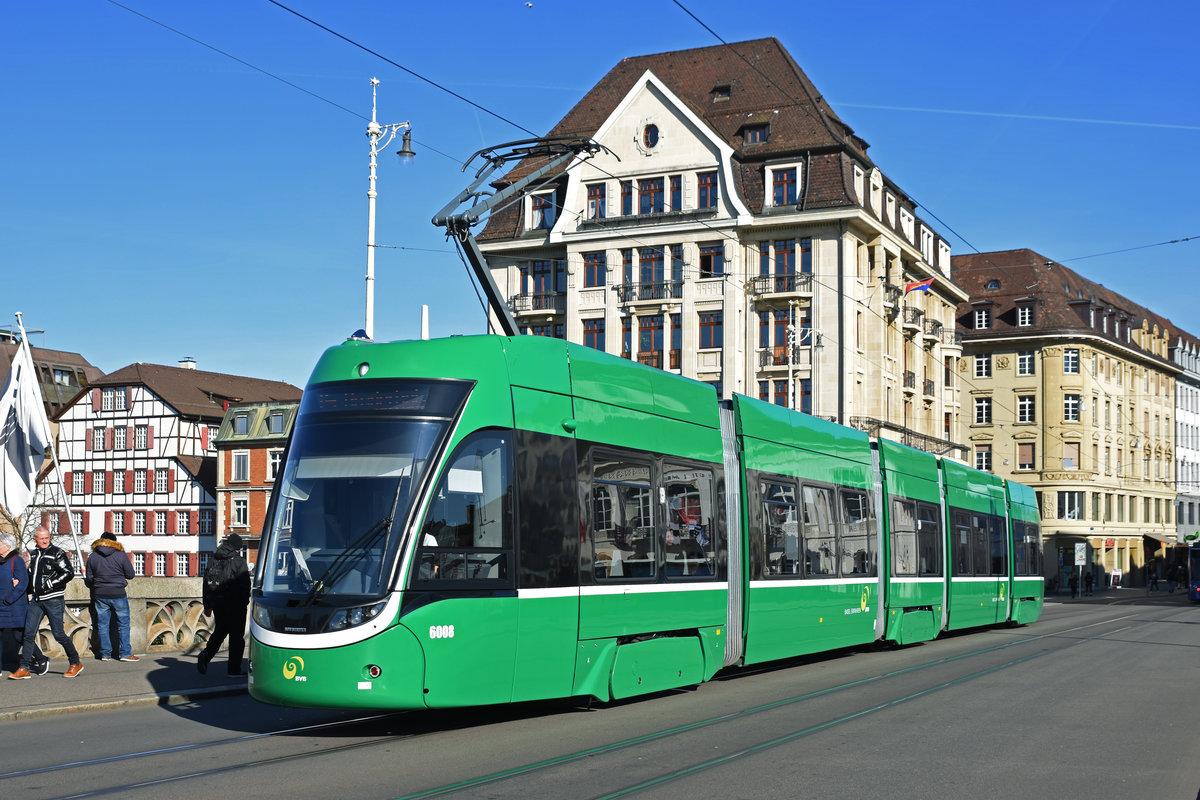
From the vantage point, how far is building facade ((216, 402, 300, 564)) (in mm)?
80500

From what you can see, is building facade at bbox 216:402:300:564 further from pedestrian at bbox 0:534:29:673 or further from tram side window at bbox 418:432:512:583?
tram side window at bbox 418:432:512:583

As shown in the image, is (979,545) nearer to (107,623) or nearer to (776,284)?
(107,623)

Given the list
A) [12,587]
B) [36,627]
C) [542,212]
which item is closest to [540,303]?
[542,212]

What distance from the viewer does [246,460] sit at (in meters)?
81.5

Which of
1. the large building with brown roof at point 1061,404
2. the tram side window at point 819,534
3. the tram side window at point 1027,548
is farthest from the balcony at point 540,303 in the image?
the tram side window at point 819,534

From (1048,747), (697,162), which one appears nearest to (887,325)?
(697,162)

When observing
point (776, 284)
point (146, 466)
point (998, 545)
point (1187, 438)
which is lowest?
point (998, 545)

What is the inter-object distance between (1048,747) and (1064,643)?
52.2 ft

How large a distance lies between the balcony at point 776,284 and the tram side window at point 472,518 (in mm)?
44232

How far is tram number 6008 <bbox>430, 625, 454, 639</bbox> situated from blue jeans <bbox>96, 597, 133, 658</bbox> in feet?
26.3

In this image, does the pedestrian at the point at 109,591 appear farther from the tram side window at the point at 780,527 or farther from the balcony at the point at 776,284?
the balcony at the point at 776,284

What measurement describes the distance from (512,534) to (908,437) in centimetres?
5140

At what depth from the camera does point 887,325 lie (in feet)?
193

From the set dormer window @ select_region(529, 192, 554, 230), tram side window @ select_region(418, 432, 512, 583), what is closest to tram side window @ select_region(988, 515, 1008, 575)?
tram side window @ select_region(418, 432, 512, 583)
